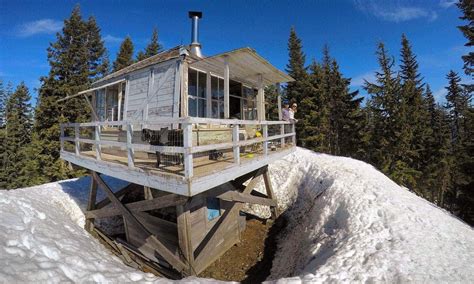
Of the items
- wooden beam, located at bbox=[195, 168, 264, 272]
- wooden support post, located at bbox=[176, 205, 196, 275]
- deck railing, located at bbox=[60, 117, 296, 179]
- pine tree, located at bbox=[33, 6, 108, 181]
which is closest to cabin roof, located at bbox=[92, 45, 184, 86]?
deck railing, located at bbox=[60, 117, 296, 179]

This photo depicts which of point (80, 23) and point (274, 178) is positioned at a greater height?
point (80, 23)

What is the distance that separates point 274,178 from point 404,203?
6931 mm

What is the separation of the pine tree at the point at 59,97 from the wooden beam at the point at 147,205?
16.0 m

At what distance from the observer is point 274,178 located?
44.8 feet

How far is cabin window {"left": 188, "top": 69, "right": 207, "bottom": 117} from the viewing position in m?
9.96

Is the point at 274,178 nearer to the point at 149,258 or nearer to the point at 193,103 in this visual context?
the point at 193,103

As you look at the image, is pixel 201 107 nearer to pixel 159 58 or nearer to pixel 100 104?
pixel 159 58

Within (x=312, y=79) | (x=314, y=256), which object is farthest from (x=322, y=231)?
(x=312, y=79)

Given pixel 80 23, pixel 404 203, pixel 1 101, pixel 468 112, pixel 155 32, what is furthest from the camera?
pixel 155 32

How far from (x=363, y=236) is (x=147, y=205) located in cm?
603

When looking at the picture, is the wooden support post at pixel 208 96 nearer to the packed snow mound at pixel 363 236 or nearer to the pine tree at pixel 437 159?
the packed snow mound at pixel 363 236

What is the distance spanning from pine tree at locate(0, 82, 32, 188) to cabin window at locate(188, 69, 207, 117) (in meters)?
27.4

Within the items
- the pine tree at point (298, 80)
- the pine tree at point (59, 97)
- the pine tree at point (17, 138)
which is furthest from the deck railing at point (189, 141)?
the pine tree at point (17, 138)

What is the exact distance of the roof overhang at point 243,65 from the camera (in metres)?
7.75
